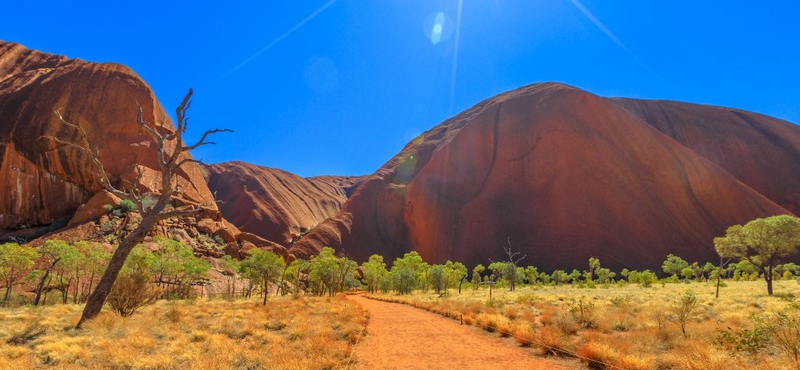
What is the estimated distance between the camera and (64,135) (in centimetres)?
5831

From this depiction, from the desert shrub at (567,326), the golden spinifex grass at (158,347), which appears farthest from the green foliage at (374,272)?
the desert shrub at (567,326)

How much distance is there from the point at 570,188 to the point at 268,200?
100073mm

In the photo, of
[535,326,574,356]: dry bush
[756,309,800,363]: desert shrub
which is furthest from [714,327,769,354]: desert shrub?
[535,326,574,356]: dry bush

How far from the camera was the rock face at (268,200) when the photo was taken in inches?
4675

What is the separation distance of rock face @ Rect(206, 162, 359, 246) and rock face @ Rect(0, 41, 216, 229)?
152ft

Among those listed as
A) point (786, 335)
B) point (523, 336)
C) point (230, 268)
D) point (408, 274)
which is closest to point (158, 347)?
point (523, 336)

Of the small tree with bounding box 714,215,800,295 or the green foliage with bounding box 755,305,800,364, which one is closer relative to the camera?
the green foliage with bounding box 755,305,800,364

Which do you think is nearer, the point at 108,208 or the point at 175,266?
the point at 175,266

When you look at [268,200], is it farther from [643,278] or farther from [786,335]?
[786,335]

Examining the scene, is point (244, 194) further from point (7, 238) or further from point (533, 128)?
point (533, 128)

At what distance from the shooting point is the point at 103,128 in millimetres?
62625

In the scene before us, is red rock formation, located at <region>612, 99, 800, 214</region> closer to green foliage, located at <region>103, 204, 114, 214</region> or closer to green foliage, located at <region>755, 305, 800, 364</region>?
green foliage, located at <region>755, 305, 800, 364</region>

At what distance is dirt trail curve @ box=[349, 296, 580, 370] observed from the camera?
32.3ft

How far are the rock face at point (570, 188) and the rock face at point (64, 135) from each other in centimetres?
3848
